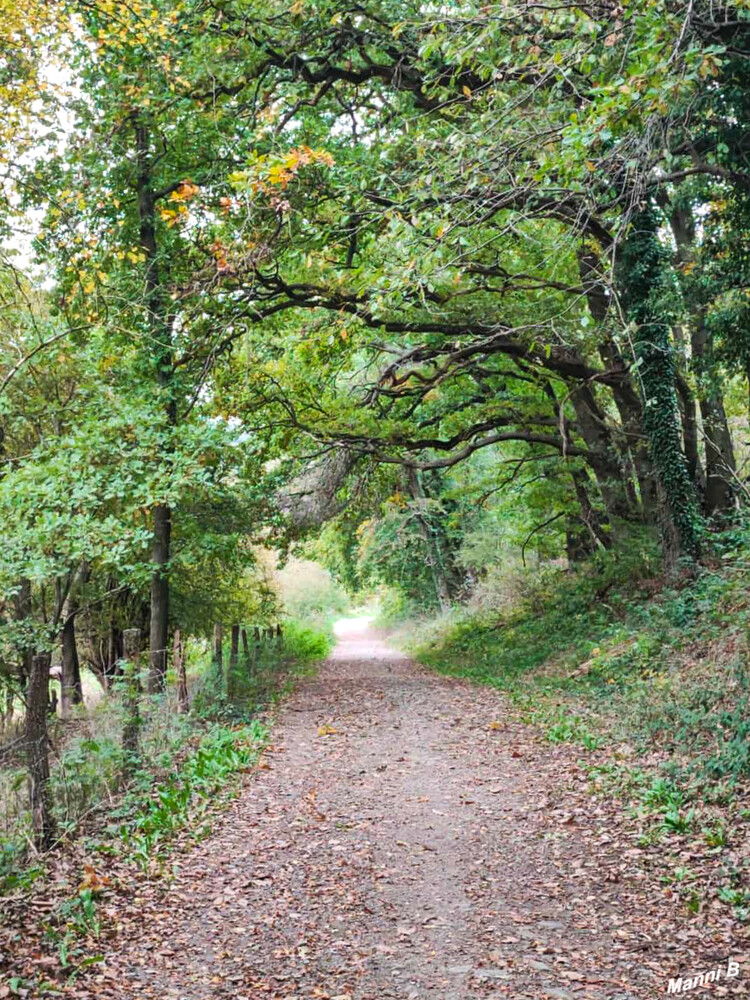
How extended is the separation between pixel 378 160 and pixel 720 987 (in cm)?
967

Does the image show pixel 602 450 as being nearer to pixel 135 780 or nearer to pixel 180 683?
pixel 180 683

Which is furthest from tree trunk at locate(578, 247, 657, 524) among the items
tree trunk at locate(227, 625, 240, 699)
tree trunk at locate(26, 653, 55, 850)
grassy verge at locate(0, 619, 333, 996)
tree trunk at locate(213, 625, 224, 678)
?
tree trunk at locate(26, 653, 55, 850)

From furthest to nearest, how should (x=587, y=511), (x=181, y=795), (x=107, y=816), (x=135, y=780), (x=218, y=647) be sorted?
1. (x=587, y=511)
2. (x=218, y=647)
3. (x=135, y=780)
4. (x=181, y=795)
5. (x=107, y=816)

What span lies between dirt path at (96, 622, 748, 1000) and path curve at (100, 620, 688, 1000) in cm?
1

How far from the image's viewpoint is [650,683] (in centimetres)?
1003

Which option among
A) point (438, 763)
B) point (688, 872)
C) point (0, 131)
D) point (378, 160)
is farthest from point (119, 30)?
point (688, 872)

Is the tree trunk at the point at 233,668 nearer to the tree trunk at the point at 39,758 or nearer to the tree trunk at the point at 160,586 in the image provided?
the tree trunk at the point at 160,586

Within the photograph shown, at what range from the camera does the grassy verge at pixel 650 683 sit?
6.31 metres

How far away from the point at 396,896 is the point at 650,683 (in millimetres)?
5617

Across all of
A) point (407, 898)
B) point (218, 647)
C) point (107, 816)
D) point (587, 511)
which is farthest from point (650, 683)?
point (587, 511)

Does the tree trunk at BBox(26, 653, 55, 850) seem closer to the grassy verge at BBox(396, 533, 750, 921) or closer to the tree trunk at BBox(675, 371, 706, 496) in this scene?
the grassy verge at BBox(396, 533, 750, 921)

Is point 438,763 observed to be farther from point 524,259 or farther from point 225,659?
point 225,659

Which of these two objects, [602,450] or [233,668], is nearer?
[233,668]

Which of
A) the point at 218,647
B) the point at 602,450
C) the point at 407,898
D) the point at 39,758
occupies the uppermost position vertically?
the point at 602,450
